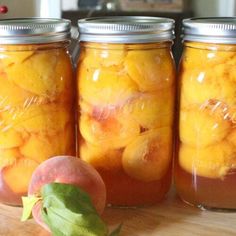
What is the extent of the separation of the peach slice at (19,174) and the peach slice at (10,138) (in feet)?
0.07

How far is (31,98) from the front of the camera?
564 mm

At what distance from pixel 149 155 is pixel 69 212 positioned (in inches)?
5.8

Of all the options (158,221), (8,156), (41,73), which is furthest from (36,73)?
(158,221)

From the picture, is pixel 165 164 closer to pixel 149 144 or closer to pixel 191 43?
pixel 149 144

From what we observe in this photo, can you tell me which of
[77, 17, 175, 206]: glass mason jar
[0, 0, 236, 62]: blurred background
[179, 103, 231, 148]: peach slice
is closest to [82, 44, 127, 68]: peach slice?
[77, 17, 175, 206]: glass mason jar

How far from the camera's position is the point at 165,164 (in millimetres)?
601

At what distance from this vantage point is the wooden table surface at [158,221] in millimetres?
540

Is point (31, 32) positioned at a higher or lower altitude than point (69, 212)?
higher

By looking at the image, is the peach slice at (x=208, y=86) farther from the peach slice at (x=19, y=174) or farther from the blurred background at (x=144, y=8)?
the blurred background at (x=144, y=8)

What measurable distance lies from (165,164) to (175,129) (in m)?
0.05

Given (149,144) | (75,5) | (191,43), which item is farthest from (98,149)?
(75,5)

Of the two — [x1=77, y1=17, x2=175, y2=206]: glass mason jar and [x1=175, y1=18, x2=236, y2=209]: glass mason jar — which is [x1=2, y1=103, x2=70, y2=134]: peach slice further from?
[x1=175, y1=18, x2=236, y2=209]: glass mason jar

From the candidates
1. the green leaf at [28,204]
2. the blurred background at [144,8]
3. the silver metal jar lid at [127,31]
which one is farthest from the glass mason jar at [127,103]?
the blurred background at [144,8]

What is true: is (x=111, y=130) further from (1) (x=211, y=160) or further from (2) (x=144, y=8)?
(2) (x=144, y=8)
